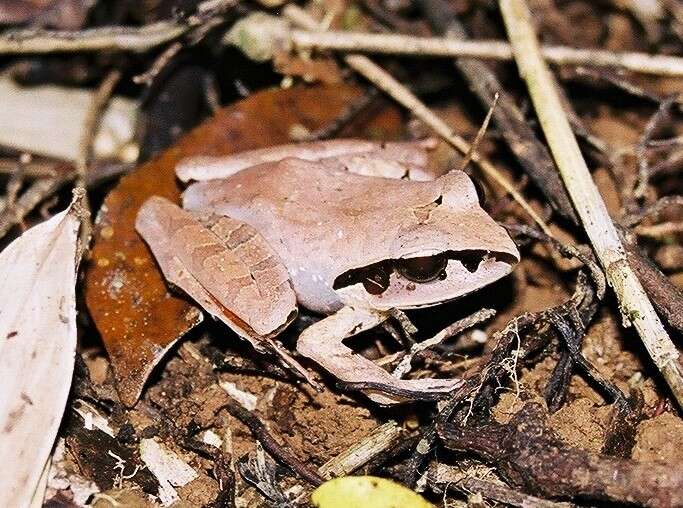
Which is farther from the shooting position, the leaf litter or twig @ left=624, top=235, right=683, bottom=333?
twig @ left=624, top=235, right=683, bottom=333

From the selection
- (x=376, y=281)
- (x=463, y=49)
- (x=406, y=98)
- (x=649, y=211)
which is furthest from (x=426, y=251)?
(x=463, y=49)

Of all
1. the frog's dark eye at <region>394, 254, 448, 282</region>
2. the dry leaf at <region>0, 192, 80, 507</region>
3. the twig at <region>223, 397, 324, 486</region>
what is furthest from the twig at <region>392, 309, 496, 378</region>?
the dry leaf at <region>0, 192, 80, 507</region>

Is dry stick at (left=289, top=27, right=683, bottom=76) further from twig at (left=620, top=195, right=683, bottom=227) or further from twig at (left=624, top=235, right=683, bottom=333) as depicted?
twig at (left=624, top=235, right=683, bottom=333)

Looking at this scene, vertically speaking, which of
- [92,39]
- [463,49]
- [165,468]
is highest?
[92,39]

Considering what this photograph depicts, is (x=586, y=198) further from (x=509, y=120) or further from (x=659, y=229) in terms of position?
(x=509, y=120)

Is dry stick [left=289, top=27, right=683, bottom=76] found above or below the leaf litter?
above

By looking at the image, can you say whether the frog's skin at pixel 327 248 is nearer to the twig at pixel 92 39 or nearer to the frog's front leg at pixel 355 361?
the frog's front leg at pixel 355 361
